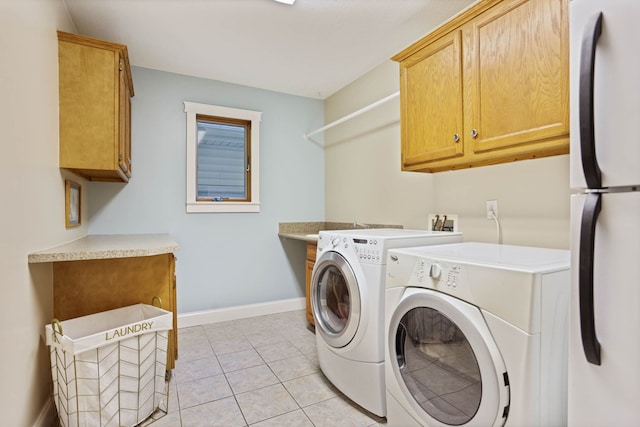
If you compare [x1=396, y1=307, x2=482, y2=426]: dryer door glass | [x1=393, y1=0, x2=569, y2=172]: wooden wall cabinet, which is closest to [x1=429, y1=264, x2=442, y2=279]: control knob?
[x1=396, y1=307, x2=482, y2=426]: dryer door glass

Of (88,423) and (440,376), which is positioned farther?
(88,423)

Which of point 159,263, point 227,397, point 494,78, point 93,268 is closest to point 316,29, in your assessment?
point 494,78

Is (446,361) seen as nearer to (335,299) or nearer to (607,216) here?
(607,216)

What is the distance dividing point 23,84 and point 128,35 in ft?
4.18

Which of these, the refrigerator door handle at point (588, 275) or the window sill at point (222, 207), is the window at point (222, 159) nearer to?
the window sill at point (222, 207)

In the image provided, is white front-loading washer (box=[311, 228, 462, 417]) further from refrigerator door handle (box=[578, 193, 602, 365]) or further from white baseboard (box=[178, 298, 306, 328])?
white baseboard (box=[178, 298, 306, 328])

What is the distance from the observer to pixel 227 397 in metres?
1.89

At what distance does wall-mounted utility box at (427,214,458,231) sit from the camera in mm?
2184

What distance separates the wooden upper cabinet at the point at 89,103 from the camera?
191cm

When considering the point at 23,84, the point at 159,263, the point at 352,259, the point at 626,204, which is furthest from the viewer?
the point at 159,263

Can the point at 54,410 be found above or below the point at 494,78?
below

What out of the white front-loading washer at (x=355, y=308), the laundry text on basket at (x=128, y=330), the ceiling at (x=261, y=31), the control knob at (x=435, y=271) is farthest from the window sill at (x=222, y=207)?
the control knob at (x=435, y=271)

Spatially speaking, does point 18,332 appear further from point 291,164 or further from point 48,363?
point 291,164

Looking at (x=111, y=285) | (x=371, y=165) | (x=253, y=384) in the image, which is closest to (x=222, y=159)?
(x=371, y=165)
